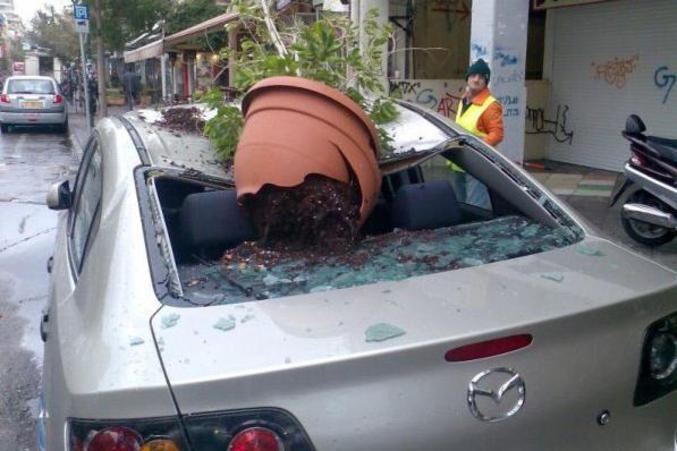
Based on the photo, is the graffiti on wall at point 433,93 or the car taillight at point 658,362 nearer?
the car taillight at point 658,362

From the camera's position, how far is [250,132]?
8.91 feet

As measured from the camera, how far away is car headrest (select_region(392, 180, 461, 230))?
3.01 m

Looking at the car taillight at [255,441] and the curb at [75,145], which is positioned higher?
the car taillight at [255,441]

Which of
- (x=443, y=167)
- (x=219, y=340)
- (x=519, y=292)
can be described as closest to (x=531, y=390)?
(x=519, y=292)

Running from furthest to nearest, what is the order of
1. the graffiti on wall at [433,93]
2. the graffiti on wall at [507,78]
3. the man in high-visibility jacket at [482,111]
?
1. the graffiti on wall at [433,93]
2. the graffiti on wall at [507,78]
3. the man in high-visibility jacket at [482,111]

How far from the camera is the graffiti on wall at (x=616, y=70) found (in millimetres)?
11633

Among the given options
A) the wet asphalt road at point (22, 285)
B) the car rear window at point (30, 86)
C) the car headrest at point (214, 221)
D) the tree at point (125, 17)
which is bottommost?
the wet asphalt road at point (22, 285)

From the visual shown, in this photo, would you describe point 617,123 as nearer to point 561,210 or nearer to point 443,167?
point 443,167

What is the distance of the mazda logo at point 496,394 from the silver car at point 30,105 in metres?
21.4

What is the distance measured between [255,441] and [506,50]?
26.9 feet

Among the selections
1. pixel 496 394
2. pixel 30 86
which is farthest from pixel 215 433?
pixel 30 86

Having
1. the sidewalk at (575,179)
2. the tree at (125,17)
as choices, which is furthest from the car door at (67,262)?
the tree at (125,17)

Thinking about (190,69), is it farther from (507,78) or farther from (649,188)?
(649,188)

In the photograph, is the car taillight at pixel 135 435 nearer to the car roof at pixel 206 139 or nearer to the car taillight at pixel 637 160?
the car roof at pixel 206 139
